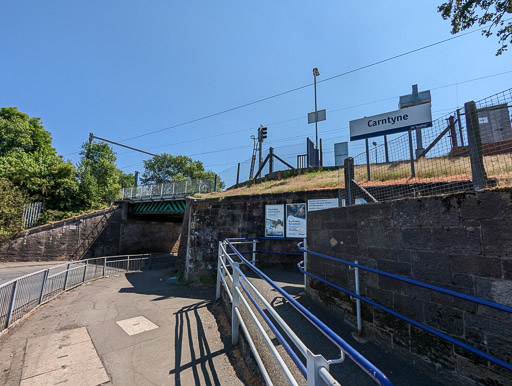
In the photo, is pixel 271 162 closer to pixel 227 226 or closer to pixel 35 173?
pixel 227 226

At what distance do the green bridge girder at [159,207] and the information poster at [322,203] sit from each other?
13924 millimetres

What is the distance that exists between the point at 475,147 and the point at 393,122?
14.8ft

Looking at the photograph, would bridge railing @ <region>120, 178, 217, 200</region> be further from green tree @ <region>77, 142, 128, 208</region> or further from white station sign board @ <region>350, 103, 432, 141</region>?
white station sign board @ <region>350, 103, 432, 141</region>

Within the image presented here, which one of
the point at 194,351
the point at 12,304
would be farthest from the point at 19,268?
the point at 194,351

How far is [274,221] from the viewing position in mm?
8969

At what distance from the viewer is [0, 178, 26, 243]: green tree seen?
54.6 ft

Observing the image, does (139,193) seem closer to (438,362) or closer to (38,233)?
(38,233)

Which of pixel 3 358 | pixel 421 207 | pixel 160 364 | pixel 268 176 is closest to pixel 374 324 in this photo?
pixel 421 207

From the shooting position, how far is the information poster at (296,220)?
8.43 m

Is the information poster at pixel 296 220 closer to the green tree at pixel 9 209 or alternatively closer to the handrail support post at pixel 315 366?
the handrail support post at pixel 315 366

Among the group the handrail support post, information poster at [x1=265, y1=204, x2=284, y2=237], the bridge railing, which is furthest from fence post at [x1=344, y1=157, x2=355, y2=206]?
the bridge railing

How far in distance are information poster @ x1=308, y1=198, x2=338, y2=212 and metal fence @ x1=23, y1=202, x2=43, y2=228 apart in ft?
72.1

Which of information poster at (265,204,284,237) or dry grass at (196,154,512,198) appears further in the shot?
information poster at (265,204,284,237)

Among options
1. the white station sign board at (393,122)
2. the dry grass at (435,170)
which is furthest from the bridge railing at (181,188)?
the dry grass at (435,170)
